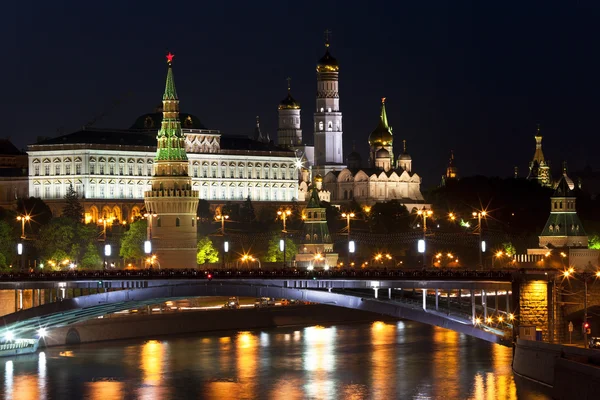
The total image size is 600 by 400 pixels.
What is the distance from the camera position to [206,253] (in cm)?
16075

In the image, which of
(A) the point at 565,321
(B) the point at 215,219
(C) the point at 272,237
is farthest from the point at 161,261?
(A) the point at 565,321

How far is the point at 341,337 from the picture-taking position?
393 ft

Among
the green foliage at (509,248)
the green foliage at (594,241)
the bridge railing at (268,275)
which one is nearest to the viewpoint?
the bridge railing at (268,275)

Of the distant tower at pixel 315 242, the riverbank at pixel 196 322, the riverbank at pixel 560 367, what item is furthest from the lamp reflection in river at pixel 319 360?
the distant tower at pixel 315 242

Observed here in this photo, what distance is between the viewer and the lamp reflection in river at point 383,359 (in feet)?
281

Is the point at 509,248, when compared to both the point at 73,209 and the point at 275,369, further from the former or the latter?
the point at 73,209

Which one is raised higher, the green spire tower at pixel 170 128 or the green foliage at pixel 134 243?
the green spire tower at pixel 170 128

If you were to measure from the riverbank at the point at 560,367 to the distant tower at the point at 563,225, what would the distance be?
51.5m

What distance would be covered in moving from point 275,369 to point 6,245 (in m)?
56.5

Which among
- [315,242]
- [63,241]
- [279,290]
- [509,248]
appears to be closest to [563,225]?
[509,248]

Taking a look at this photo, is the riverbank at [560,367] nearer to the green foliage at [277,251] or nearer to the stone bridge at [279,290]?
the stone bridge at [279,290]

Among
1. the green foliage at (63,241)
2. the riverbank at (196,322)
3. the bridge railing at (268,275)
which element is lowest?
the riverbank at (196,322)

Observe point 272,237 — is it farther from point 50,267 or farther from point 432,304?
point 432,304

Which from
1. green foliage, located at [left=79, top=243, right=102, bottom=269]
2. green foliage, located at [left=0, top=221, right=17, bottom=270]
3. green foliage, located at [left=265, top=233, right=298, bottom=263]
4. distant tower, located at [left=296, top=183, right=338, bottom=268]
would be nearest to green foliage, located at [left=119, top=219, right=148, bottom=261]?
green foliage, located at [left=79, top=243, right=102, bottom=269]
